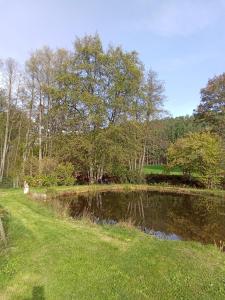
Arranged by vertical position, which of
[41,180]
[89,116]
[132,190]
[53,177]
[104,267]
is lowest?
[104,267]

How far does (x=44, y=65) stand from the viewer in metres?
27.7

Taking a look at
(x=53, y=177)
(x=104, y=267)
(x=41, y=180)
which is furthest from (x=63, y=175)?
(x=104, y=267)

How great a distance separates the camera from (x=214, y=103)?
1463 inches

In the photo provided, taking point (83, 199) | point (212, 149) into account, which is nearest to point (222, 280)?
point (83, 199)

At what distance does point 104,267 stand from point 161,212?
458 inches

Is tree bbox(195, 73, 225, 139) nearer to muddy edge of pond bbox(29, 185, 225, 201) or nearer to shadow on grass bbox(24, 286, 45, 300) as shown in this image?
muddy edge of pond bbox(29, 185, 225, 201)

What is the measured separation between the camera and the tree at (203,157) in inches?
1054

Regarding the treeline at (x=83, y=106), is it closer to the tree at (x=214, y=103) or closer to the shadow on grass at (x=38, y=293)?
the tree at (x=214, y=103)

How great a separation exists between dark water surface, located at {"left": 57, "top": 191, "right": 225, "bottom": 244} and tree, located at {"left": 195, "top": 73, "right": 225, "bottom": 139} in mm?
15673

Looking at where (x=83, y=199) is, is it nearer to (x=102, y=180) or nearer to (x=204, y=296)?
(x=102, y=180)

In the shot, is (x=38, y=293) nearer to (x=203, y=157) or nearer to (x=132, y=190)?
(x=132, y=190)

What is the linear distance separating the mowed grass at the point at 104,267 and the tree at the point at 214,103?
29.6 metres

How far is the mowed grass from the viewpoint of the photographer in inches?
225


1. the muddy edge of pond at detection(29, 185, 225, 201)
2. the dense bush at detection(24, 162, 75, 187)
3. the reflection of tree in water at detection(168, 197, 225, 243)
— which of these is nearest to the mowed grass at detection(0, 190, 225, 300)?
the reflection of tree in water at detection(168, 197, 225, 243)
